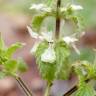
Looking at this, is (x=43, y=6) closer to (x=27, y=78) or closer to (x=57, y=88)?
(x=57, y=88)

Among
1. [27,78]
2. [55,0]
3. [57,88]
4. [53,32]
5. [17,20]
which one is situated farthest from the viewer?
[17,20]

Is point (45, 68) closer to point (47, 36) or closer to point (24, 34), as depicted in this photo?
point (47, 36)

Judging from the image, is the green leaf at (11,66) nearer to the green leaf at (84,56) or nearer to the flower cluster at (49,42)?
the flower cluster at (49,42)

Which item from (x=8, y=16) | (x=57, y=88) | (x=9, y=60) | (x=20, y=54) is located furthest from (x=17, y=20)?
(x=9, y=60)

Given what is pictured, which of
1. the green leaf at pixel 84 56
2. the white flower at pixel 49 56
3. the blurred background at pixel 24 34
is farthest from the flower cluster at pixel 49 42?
the blurred background at pixel 24 34

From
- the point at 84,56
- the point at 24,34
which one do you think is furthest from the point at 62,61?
the point at 24,34

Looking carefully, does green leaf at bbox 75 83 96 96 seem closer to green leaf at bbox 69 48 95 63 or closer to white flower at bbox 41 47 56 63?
white flower at bbox 41 47 56 63
